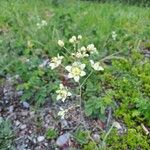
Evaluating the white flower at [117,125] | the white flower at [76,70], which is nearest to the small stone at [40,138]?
the white flower at [117,125]

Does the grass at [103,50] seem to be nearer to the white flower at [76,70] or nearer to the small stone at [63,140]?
the small stone at [63,140]

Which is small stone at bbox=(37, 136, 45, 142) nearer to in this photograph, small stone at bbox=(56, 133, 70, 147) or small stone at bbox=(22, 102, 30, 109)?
small stone at bbox=(56, 133, 70, 147)

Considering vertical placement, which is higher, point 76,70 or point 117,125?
point 76,70

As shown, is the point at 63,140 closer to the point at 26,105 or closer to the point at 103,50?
the point at 26,105

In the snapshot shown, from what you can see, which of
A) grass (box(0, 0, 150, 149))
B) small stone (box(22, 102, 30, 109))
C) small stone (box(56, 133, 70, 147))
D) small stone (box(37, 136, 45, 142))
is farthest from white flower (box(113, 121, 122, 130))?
small stone (box(22, 102, 30, 109))

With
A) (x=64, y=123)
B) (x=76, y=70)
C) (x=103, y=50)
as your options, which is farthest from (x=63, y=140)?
(x=103, y=50)

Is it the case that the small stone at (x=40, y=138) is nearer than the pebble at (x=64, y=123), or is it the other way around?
the small stone at (x=40, y=138)

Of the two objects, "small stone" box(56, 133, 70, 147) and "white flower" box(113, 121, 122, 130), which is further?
"white flower" box(113, 121, 122, 130)
